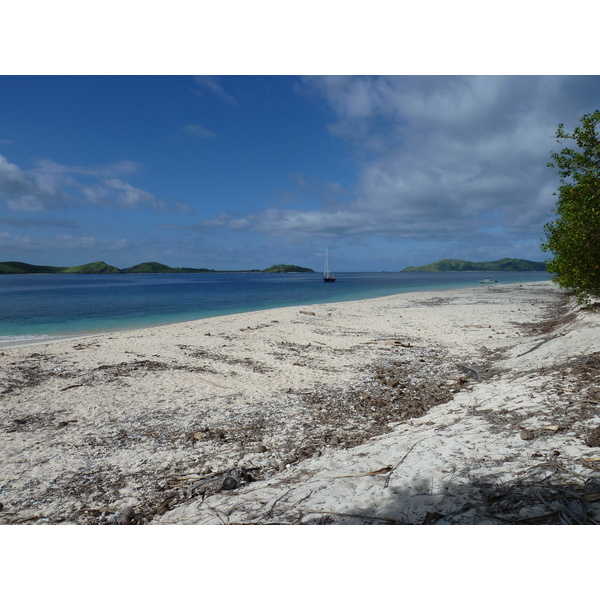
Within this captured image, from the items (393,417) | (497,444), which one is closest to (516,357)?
(393,417)

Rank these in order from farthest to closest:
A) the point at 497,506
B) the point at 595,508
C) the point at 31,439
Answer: the point at 31,439 → the point at 497,506 → the point at 595,508

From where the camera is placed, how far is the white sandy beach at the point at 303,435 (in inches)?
157

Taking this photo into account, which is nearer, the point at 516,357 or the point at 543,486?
the point at 543,486

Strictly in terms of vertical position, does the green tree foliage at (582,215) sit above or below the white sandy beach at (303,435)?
above

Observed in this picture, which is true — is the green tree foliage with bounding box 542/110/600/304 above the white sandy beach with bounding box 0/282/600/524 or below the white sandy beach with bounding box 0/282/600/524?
above

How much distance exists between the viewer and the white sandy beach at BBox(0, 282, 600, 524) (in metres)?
4.00

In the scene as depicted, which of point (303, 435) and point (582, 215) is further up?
point (582, 215)

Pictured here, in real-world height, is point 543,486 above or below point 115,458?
above

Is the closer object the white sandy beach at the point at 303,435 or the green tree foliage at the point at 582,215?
the white sandy beach at the point at 303,435

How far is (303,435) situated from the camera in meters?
6.94

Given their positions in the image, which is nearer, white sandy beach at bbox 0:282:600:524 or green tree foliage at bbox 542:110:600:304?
white sandy beach at bbox 0:282:600:524

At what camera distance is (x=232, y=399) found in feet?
29.8

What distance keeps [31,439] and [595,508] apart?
888 centimetres

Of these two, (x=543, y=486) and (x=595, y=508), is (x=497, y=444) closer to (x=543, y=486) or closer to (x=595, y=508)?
(x=543, y=486)
